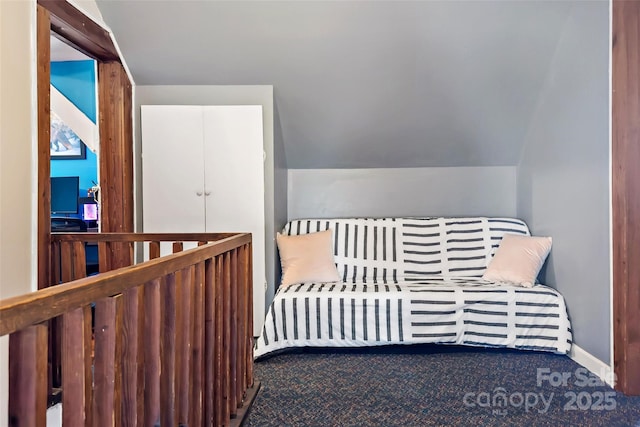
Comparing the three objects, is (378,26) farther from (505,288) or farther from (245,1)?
(505,288)

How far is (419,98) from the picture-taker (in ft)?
10.3

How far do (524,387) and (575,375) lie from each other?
37 cm

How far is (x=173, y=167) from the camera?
3.02 m

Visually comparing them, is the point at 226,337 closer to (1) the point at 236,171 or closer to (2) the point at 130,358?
(2) the point at 130,358

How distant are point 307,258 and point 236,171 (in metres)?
0.79

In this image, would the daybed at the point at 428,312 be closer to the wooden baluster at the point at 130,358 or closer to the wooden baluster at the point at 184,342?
the wooden baluster at the point at 184,342

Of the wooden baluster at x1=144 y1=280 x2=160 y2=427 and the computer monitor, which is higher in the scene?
the computer monitor

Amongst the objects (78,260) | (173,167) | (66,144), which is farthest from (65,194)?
(78,260)

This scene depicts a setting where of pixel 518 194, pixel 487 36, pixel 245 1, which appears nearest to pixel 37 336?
pixel 245 1

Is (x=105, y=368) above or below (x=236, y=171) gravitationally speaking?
below

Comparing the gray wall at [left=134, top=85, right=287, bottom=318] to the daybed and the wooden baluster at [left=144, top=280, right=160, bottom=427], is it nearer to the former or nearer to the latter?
the daybed

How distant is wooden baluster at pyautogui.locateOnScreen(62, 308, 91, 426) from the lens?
0.87 meters

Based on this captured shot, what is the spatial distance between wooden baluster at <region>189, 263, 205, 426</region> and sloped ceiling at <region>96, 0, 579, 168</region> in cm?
184

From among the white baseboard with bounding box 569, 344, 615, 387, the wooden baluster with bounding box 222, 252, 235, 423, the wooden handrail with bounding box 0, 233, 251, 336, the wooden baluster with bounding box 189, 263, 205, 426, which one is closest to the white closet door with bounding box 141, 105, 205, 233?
the wooden baluster with bounding box 222, 252, 235, 423
